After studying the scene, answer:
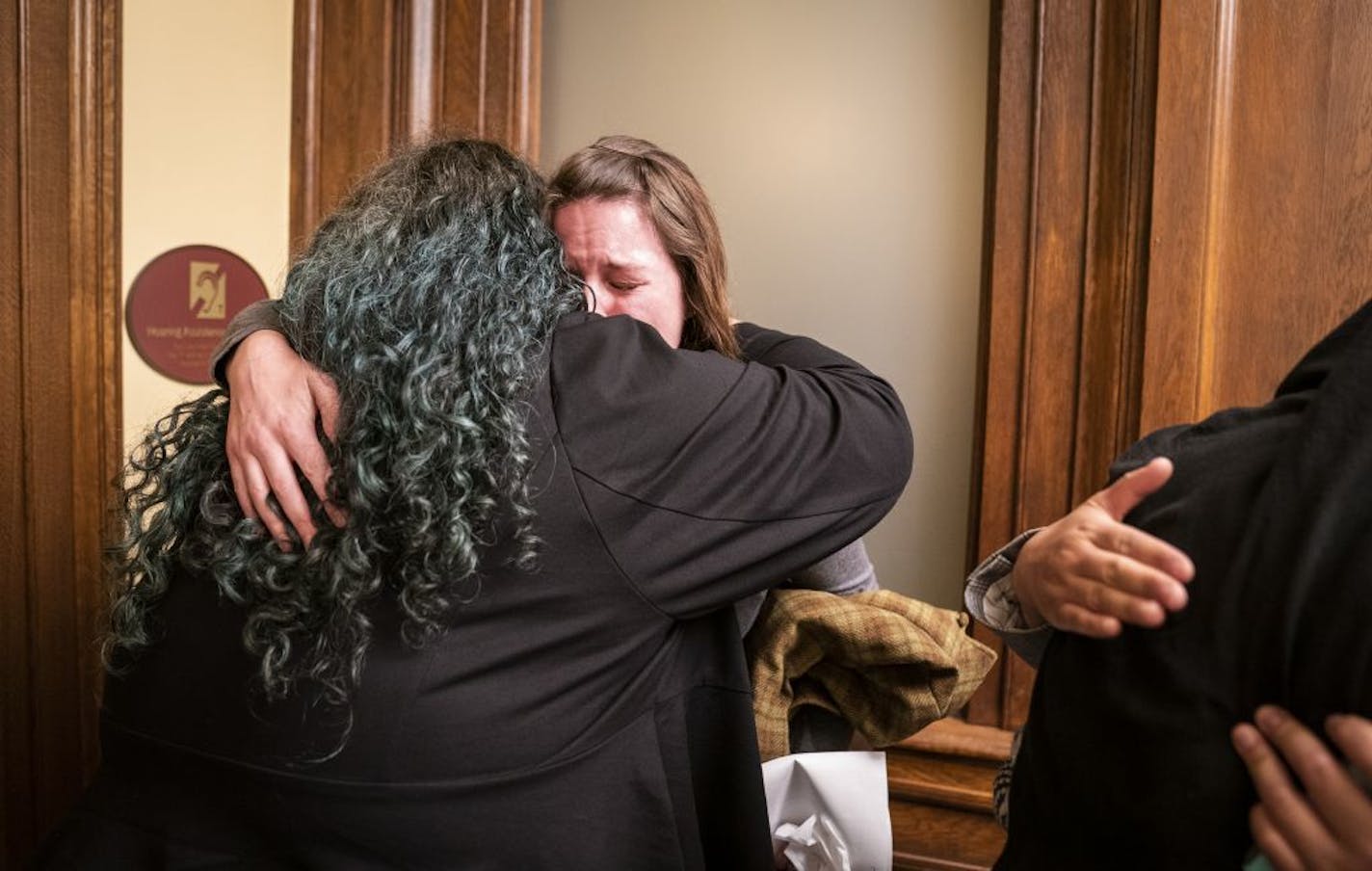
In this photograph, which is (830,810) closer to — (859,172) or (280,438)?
(280,438)

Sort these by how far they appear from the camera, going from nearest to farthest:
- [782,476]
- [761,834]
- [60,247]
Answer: [782,476] → [761,834] → [60,247]

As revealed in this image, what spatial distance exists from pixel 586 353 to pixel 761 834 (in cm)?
59

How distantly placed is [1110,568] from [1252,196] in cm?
116

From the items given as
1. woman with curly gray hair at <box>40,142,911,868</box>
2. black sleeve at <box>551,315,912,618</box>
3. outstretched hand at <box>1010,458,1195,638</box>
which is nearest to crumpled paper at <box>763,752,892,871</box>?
woman with curly gray hair at <box>40,142,911,868</box>

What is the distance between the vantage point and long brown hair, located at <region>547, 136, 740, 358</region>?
4.78ft

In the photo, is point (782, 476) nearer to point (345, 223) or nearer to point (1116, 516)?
point (1116, 516)

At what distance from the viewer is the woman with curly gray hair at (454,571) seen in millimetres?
950

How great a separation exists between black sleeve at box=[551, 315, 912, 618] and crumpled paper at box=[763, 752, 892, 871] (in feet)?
1.02

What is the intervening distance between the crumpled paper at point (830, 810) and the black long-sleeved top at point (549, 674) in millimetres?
225

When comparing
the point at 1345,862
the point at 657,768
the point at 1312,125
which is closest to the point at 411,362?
the point at 657,768

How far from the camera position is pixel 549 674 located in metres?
0.99

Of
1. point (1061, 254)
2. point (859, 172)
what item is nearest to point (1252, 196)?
point (1061, 254)

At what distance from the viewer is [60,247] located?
5.99 ft

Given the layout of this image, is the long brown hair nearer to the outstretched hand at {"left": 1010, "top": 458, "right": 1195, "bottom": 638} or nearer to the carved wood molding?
the carved wood molding
